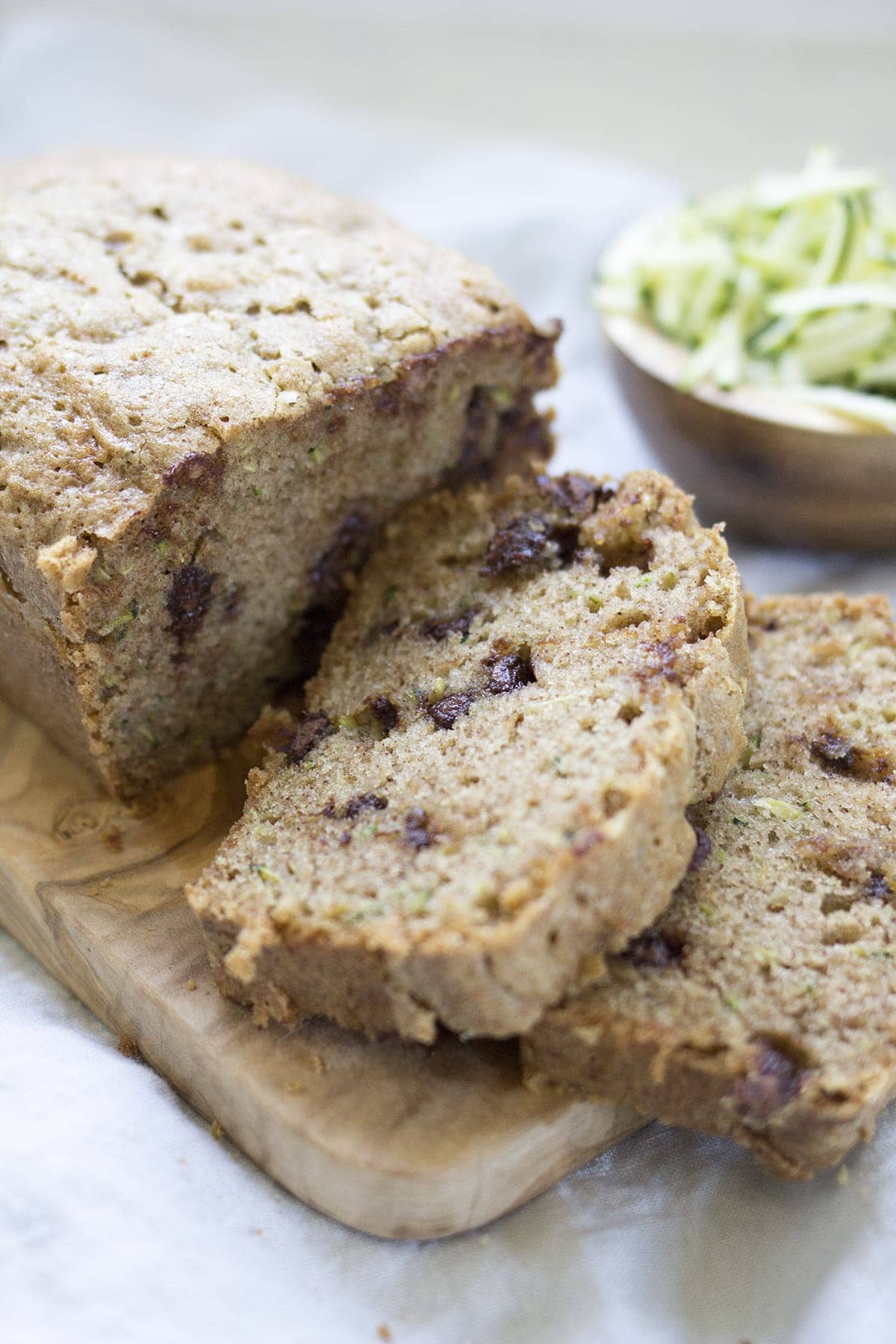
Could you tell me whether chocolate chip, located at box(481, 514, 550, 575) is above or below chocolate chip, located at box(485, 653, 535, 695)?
above

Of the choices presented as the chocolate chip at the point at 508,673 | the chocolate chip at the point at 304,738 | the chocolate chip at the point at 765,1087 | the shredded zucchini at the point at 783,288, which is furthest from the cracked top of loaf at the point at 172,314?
the chocolate chip at the point at 765,1087

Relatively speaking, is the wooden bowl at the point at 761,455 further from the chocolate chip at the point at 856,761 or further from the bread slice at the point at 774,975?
the chocolate chip at the point at 856,761

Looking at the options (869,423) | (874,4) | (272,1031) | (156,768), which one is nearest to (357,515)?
(156,768)

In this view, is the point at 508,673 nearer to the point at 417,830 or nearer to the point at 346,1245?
the point at 417,830

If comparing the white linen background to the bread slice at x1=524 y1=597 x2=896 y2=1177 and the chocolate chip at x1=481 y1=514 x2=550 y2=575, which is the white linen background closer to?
the bread slice at x1=524 y1=597 x2=896 y2=1177

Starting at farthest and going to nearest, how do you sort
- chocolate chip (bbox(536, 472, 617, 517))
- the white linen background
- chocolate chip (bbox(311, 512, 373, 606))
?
chocolate chip (bbox(311, 512, 373, 606)) → chocolate chip (bbox(536, 472, 617, 517)) → the white linen background

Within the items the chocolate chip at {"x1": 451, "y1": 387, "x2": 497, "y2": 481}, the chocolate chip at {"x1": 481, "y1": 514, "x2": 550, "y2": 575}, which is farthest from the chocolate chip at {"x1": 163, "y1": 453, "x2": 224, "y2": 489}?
the chocolate chip at {"x1": 451, "y1": 387, "x2": 497, "y2": 481}

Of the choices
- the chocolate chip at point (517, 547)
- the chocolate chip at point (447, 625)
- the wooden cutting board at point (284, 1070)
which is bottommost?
the wooden cutting board at point (284, 1070)

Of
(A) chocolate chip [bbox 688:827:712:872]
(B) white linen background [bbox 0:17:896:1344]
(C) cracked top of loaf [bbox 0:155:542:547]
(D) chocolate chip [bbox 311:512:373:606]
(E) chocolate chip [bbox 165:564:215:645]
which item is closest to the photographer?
(B) white linen background [bbox 0:17:896:1344]
